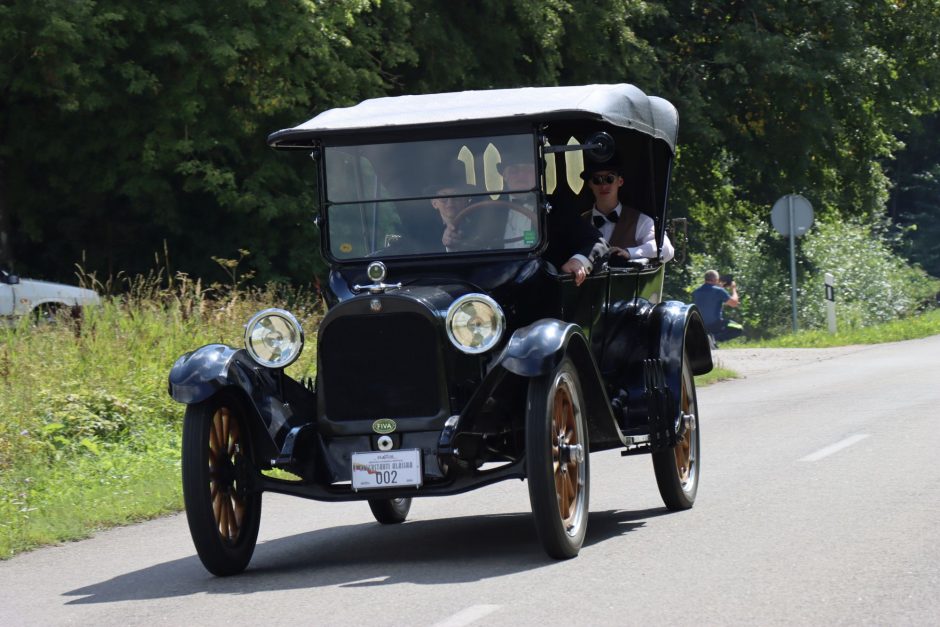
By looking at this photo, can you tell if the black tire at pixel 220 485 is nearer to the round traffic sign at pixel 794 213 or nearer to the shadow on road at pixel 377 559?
the shadow on road at pixel 377 559

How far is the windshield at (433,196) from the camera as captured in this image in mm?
8359

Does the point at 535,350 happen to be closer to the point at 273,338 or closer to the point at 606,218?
the point at 273,338

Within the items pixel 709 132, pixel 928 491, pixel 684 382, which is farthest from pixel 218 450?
pixel 709 132

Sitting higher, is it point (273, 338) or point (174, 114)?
point (174, 114)

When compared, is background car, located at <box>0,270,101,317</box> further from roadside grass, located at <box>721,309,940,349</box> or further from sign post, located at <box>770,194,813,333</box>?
sign post, located at <box>770,194,813,333</box>

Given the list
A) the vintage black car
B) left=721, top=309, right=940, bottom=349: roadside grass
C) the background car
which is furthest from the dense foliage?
the vintage black car

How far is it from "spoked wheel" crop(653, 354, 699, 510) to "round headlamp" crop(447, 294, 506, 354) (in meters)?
1.76

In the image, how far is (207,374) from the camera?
7.55 meters

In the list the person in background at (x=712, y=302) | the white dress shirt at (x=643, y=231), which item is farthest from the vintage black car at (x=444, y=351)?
the person in background at (x=712, y=302)

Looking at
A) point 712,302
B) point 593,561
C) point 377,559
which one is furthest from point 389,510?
point 712,302

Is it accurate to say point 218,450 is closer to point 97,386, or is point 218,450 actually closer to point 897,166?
point 97,386

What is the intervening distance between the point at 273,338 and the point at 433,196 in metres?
1.21

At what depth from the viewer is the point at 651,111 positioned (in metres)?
9.77

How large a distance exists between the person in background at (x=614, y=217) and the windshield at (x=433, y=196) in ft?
4.54
